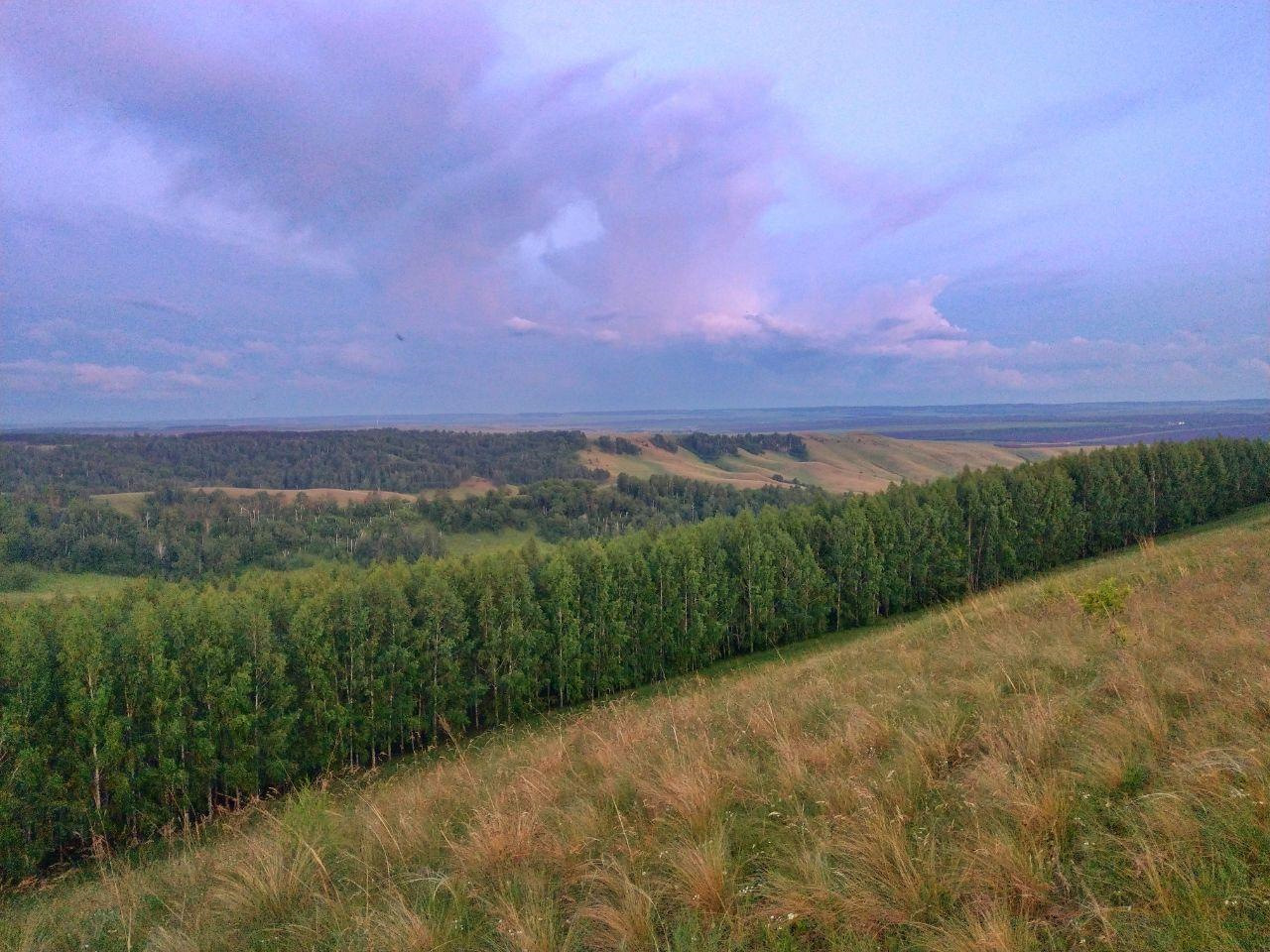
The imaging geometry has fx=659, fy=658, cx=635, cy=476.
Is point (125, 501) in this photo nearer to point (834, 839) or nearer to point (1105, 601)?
point (1105, 601)

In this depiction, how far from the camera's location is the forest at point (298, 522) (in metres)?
78.5

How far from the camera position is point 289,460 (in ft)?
435

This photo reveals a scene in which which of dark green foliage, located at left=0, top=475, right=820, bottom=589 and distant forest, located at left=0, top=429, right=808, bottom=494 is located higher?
distant forest, located at left=0, top=429, right=808, bottom=494

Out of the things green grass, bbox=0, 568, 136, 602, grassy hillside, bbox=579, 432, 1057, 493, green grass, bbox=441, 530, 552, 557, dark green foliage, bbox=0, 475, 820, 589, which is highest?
grassy hillside, bbox=579, 432, 1057, 493

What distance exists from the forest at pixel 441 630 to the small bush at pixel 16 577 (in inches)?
2202

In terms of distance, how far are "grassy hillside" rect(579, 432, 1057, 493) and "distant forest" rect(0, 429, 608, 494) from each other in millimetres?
13590

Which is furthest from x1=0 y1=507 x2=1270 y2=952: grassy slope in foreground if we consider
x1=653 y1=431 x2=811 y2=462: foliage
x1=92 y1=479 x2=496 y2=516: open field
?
x1=653 y1=431 x2=811 y2=462: foliage

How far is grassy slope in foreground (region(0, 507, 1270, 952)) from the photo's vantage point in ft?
10.0

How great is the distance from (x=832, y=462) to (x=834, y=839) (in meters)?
138

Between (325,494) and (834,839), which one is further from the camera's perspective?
(325,494)

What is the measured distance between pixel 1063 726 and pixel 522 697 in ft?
101

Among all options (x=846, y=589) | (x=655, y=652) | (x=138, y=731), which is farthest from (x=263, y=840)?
(x=846, y=589)

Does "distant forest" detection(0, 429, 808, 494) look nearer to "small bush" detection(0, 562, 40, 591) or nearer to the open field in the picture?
the open field

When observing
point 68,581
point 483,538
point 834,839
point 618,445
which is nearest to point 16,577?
point 68,581
